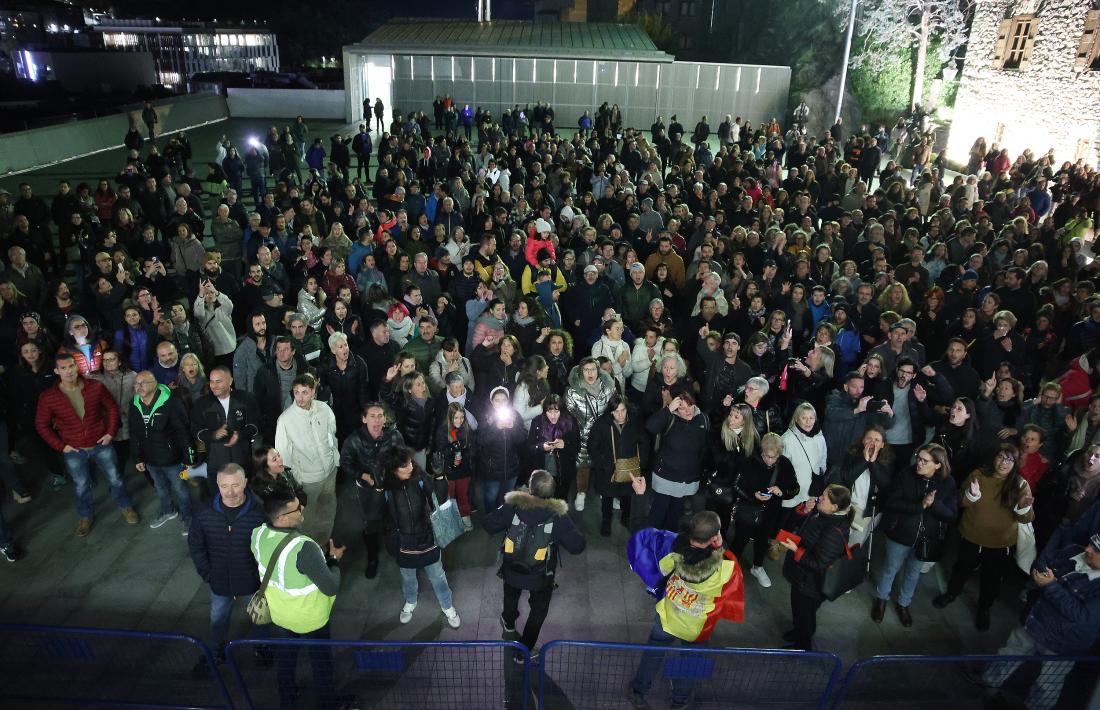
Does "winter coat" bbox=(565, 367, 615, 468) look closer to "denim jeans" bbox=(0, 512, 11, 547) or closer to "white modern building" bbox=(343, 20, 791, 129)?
"denim jeans" bbox=(0, 512, 11, 547)

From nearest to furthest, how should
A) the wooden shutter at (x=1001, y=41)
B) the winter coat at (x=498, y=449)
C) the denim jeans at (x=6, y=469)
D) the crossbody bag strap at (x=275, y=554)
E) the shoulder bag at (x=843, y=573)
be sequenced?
1. the crossbody bag strap at (x=275, y=554)
2. the shoulder bag at (x=843, y=573)
3. the winter coat at (x=498, y=449)
4. the denim jeans at (x=6, y=469)
5. the wooden shutter at (x=1001, y=41)

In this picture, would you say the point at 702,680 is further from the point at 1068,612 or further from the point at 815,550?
the point at 1068,612

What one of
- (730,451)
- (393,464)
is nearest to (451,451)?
(393,464)

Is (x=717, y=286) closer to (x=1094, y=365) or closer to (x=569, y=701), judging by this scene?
(x=1094, y=365)

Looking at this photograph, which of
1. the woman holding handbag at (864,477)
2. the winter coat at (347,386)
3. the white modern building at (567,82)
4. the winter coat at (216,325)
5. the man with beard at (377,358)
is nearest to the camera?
the woman holding handbag at (864,477)

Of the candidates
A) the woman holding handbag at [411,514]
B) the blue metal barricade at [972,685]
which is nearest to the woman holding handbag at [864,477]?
the blue metal barricade at [972,685]

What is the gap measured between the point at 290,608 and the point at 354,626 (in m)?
1.36

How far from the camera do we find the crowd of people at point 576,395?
502 centimetres

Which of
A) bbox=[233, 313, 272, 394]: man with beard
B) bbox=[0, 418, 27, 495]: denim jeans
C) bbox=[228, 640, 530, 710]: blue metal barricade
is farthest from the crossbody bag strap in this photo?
bbox=[0, 418, 27, 495]: denim jeans

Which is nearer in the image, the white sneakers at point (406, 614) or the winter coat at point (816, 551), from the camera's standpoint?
the winter coat at point (816, 551)

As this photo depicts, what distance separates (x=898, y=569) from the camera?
554cm

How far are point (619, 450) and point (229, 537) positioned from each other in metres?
3.15

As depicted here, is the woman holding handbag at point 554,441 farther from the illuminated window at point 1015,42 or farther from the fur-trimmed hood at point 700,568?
the illuminated window at point 1015,42

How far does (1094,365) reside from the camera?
7020mm
